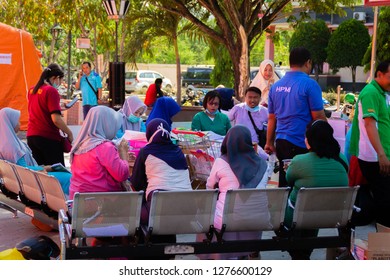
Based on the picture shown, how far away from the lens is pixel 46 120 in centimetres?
973

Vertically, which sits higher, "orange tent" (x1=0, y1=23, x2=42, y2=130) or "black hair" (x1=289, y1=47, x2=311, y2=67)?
"black hair" (x1=289, y1=47, x2=311, y2=67)

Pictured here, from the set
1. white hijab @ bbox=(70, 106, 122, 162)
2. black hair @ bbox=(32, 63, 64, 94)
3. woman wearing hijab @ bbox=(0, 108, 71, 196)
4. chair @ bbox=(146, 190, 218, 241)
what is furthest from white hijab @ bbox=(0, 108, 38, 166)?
chair @ bbox=(146, 190, 218, 241)

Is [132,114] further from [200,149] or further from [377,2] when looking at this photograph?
[377,2]

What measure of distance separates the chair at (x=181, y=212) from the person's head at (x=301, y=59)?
2.01 metres

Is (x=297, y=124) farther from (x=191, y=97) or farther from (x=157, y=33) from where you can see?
(x=191, y=97)

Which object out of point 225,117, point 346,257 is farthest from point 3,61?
point 346,257

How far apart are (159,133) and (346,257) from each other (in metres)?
1.91

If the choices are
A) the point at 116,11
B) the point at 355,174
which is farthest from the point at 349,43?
the point at 355,174

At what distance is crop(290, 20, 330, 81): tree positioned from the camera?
3618 centimetres

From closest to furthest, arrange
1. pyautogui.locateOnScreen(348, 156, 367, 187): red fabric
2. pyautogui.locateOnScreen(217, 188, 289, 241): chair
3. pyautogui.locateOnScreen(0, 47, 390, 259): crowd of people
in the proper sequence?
pyautogui.locateOnScreen(217, 188, 289, 241): chair, pyautogui.locateOnScreen(0, 47, 390, 259): crowd of people, pyautogui.locateOnScreen(348, 156, 367, 187): red fabric

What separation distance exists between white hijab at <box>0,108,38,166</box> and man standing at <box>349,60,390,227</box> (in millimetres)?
3910

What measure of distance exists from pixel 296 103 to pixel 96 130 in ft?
6.60

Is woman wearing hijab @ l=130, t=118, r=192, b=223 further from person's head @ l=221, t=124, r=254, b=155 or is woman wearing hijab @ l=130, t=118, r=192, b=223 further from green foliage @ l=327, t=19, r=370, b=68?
green foliage @ l=327, t=19, r=370, b=68

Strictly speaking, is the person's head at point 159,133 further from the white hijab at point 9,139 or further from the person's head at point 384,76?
the white hijab at point 9,139
